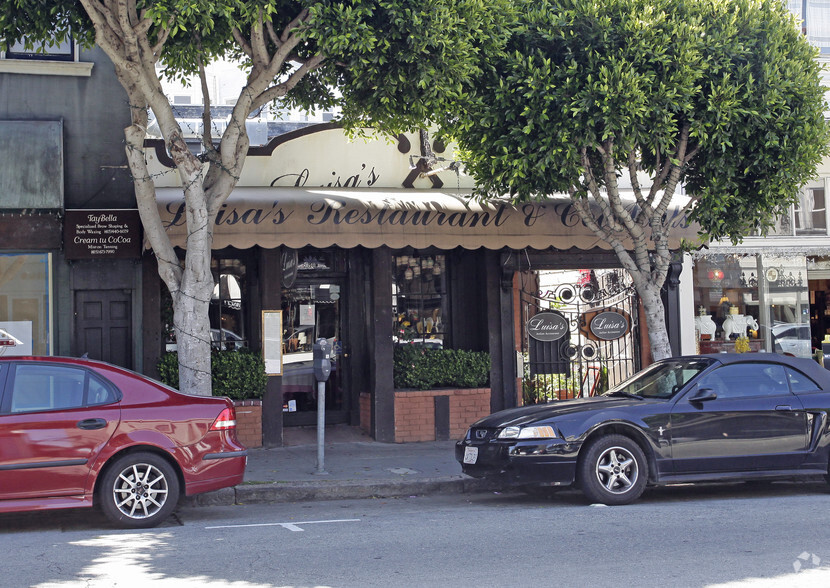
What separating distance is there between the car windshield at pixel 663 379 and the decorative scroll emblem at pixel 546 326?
13.5 feet

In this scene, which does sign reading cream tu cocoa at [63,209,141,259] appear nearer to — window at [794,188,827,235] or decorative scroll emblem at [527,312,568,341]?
decorative scroll emblem at [527,312,568,341]

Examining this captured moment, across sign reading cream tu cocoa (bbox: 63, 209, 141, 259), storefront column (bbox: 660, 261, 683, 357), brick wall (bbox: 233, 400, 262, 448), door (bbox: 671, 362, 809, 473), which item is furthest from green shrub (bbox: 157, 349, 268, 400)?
storefront column (bbox: 660, 261, 683, 357)

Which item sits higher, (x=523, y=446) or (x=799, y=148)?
(x=799, y=148)

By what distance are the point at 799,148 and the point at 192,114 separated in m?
12.4

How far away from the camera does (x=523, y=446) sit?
841 cm

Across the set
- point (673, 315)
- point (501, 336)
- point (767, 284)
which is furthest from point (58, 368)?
point (767, 284)

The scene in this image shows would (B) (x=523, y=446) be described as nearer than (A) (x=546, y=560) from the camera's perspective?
No

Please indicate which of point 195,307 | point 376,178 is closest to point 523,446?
point 195,307

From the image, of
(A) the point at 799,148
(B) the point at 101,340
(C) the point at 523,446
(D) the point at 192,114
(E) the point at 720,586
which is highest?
(D) the point at 192,114

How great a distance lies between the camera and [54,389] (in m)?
7.71

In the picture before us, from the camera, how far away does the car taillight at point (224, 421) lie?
26.6 ft

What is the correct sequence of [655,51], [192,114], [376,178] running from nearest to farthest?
[655,51] < [376,178] < [192,114]

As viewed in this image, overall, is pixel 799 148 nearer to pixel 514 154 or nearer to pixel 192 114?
pixel 514 154

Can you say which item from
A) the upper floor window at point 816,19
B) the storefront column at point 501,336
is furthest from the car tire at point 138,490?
the upper floor window at point 816,19
